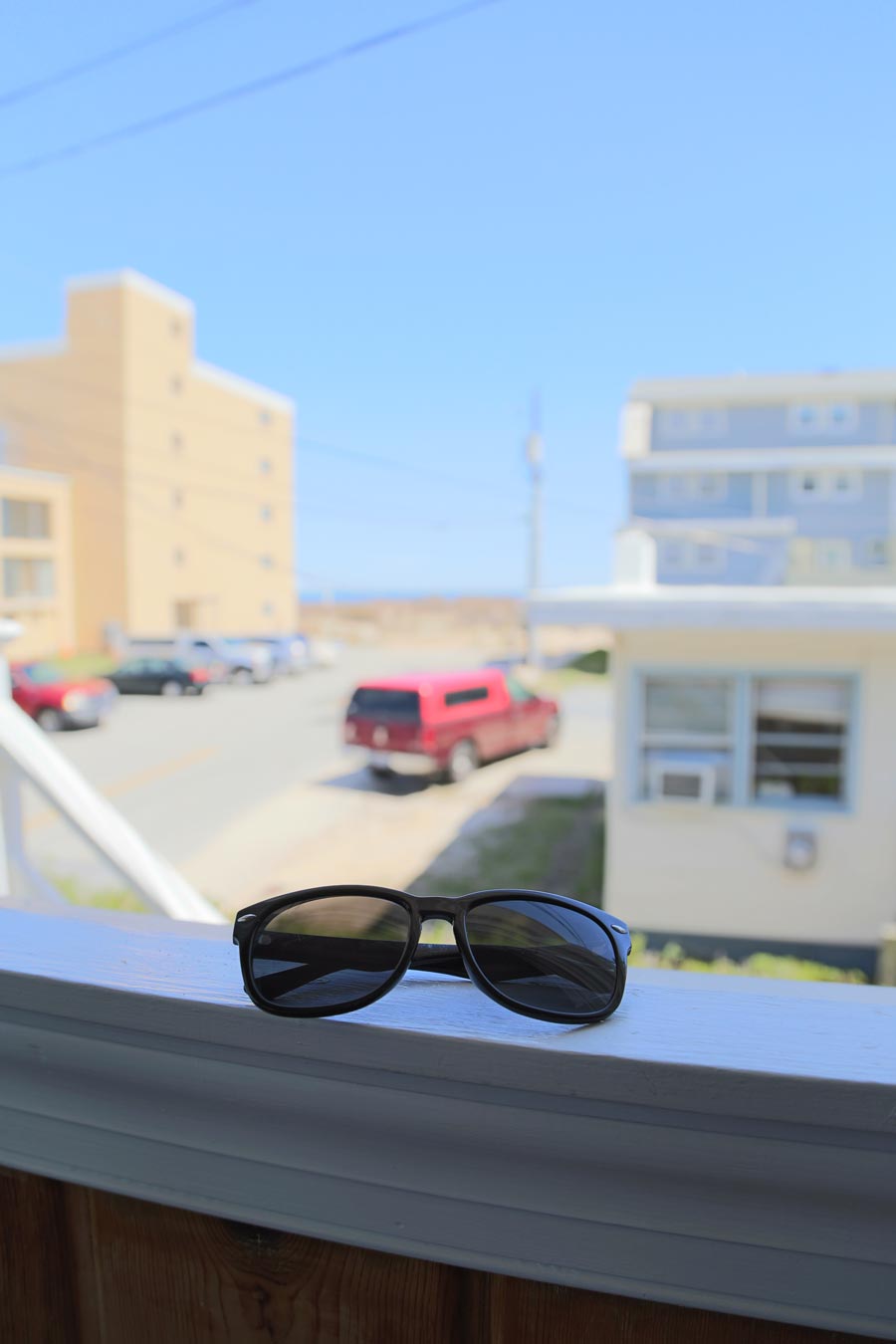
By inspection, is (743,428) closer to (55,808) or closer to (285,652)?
(285,652)

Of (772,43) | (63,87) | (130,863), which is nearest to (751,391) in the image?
(772,43)

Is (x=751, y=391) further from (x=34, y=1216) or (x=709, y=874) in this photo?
(x=34, y=1216)

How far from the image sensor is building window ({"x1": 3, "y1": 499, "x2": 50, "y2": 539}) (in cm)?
2156

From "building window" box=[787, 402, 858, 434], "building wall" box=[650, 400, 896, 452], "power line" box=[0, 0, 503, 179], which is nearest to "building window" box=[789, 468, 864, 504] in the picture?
"building wall" box=[650, 400, 896, 452]

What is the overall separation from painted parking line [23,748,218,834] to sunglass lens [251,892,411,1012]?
981 cm

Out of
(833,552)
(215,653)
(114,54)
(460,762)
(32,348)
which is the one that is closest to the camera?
(114,54)

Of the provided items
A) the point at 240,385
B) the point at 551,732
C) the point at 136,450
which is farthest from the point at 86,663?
the point at 551,732

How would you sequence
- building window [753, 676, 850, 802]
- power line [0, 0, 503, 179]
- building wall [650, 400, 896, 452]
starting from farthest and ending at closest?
Result: building wall [650, 400, 896, 452], building window [753, 676, 850, 802], power line [0, 0, 503, 179]

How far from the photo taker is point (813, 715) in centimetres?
550

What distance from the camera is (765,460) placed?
14.5 meters

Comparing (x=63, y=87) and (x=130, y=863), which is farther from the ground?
(x=63, y=87)

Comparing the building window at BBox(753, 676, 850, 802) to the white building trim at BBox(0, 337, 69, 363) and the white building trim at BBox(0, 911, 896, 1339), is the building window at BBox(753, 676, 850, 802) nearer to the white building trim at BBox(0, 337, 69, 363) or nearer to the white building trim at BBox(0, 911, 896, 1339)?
the white building trim at BBox(0, 911, 896, 1339)

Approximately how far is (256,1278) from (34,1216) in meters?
0.15

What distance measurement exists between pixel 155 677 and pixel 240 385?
1459 cm
